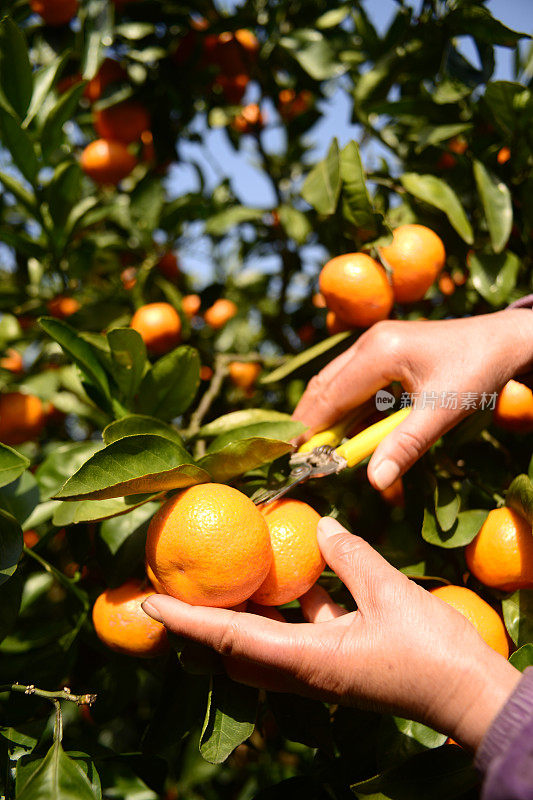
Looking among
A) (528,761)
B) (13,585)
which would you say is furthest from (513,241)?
(13,585)

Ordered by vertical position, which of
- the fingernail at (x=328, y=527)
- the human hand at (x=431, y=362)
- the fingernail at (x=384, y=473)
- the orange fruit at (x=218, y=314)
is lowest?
the orange fruit at (x=218, y=314)

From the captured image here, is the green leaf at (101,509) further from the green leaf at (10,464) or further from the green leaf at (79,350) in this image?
the green leaf at (79,350)

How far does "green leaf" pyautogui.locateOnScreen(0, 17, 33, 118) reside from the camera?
3.79 ft

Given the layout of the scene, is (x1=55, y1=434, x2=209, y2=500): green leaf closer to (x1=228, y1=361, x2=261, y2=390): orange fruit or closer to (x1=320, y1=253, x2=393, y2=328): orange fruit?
(x1=320, y1=253, x2=393, y2=328): orange fruit

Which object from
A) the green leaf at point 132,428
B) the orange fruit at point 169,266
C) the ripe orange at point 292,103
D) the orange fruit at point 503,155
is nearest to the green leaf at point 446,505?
the green leaf at point 132,428

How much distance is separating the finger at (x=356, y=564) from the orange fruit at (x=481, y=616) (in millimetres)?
173

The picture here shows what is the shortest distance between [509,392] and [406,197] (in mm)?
565

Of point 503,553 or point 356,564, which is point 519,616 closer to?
point 503,553

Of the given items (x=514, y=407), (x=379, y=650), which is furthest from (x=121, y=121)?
(x=379, y=650)

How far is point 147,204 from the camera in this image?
1.59m

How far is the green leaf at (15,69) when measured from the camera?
1155 millimetres

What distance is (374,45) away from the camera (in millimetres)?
1547

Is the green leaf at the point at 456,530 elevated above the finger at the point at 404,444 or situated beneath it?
situated beneath

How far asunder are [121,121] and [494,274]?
1248 millimetres
